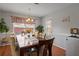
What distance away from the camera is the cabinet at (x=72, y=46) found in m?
1.67

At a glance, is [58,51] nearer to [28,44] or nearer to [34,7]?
[28,44]

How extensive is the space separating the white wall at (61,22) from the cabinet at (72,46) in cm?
7

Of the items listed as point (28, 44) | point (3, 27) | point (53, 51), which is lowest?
point (53, 51)

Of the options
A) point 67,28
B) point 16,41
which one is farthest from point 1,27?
point 67,28

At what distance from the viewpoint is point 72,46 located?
1.71m

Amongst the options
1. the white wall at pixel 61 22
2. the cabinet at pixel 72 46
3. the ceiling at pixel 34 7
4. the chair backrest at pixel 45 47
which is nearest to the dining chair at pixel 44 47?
the chair backrest at pixel 45 47

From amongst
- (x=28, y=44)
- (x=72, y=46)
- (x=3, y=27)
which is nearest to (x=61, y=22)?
(x=72, y=46)

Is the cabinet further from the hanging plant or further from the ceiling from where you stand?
the hanging plant

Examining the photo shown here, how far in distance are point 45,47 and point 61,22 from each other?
1.67ft

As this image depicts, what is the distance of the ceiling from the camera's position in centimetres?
161

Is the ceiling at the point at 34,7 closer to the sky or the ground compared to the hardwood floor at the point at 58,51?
closer to the sky

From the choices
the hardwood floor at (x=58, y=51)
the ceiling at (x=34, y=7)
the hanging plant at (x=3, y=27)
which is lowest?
the hardwood floor at (x=58, y=51)

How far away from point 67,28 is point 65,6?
1.18ft

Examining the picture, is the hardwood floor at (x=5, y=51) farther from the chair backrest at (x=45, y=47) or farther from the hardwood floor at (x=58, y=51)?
the hardwood floor at (x=58, y=51)
